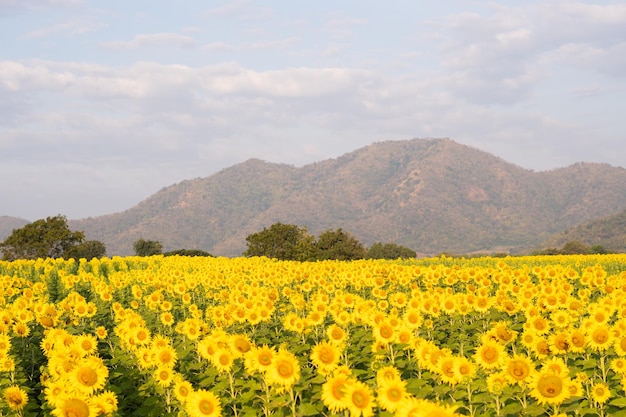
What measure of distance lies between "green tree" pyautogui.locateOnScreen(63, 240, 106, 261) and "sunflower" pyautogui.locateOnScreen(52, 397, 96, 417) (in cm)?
6703

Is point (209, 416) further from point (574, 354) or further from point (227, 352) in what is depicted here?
point (574, 354)

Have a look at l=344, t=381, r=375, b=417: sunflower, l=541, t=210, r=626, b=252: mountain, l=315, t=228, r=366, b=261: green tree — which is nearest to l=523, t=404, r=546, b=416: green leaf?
l=344, t=381, r=375, b=417: sunflower

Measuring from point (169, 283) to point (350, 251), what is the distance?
5118 cm

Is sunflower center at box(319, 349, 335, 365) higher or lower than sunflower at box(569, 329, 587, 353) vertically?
higher

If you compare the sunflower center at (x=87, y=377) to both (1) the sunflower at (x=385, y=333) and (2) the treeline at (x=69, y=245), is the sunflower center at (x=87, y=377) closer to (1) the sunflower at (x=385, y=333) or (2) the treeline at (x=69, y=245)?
(1) the sunflower at (x=385, y=333)

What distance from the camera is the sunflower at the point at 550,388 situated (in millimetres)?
5996

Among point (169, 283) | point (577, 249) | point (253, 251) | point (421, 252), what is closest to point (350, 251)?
point (253, 251)

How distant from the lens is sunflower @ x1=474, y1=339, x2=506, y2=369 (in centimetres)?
702

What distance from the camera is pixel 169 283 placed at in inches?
709

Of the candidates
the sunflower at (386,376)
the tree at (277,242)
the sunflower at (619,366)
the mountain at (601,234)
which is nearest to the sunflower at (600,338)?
the sunflower at (619,366)

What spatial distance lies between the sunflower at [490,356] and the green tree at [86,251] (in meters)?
67.4

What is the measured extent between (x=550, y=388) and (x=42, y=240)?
234 feet

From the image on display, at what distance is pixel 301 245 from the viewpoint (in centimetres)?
6862

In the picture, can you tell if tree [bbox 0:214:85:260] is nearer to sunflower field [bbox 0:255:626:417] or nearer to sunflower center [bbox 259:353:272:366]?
sunflower field [bbox 0:255:626:417]
